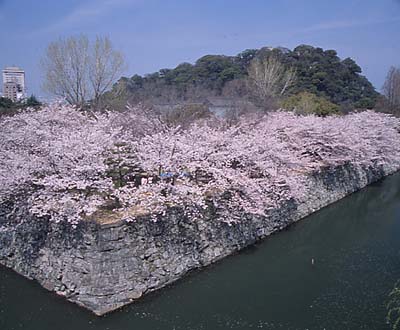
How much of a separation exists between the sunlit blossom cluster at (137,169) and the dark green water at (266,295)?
4.63ft

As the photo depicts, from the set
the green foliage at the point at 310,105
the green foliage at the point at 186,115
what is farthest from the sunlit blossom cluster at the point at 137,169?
the green foliage at the point at 310,105

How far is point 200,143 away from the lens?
10.3 meters

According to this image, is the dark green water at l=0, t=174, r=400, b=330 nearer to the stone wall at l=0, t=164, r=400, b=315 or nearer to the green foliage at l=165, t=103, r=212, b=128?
the stone wall at l=0, t=164, r=400, b=315

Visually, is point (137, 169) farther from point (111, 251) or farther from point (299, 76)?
point (299, 76)

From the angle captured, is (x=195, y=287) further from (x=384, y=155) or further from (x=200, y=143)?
(x=384, y=155)

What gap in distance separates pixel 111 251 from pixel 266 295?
3.27 meters

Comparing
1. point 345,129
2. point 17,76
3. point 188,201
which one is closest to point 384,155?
point 345,129

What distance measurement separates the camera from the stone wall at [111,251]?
7.33m

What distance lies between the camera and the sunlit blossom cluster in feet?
26.7

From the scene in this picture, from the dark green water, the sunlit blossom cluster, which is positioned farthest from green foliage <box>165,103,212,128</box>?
the dark green water

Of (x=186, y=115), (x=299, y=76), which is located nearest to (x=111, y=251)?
(x=186, y=115)

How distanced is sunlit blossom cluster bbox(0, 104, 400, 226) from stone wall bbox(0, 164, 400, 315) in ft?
1.06

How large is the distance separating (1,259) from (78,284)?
9.80ft

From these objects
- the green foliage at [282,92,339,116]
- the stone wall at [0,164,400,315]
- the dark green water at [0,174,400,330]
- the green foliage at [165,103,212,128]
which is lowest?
the dark green water at [0,174,400,330]
